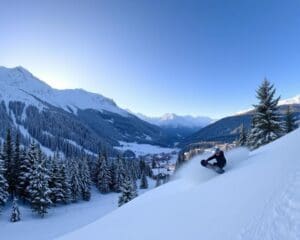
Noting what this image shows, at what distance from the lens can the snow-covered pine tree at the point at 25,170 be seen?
45.9m

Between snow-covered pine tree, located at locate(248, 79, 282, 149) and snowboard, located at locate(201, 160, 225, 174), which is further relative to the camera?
snow-covered pine tree, located at locate(248, 79, 282, 149)

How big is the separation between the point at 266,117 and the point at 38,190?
38.2 metres

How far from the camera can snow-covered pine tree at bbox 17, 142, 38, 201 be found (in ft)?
151

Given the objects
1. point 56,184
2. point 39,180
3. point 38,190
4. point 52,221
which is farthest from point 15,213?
point 56,184

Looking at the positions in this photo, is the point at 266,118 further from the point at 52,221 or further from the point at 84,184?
A: the point at 84,184

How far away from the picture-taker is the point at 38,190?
139 ft

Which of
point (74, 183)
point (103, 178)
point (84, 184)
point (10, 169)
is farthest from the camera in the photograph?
point (103, 178)

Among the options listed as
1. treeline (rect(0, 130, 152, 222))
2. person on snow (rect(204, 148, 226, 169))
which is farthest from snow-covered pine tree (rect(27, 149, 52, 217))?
person on snow (rect(204, 148, 226, 169))

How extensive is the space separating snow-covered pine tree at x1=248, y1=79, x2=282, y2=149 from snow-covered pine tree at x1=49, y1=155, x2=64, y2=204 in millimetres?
37957

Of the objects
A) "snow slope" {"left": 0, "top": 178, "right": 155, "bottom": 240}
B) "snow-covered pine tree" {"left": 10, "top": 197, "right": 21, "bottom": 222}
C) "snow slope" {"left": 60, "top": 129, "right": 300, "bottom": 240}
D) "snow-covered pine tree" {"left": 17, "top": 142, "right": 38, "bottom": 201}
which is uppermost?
"snow slope" {"left": 60, "top": 129, "right": 300, "bottom": 240}

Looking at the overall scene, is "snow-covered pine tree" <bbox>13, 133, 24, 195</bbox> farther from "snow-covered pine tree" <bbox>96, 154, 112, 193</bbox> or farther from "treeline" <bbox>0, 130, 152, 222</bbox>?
"snow-covered pine tree" <bbox>96, 154, 112, 193</bbox>

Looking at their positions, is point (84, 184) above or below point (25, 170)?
below

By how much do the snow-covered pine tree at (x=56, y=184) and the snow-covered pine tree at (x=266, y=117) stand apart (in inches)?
1494

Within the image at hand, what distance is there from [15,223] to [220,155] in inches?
1463
